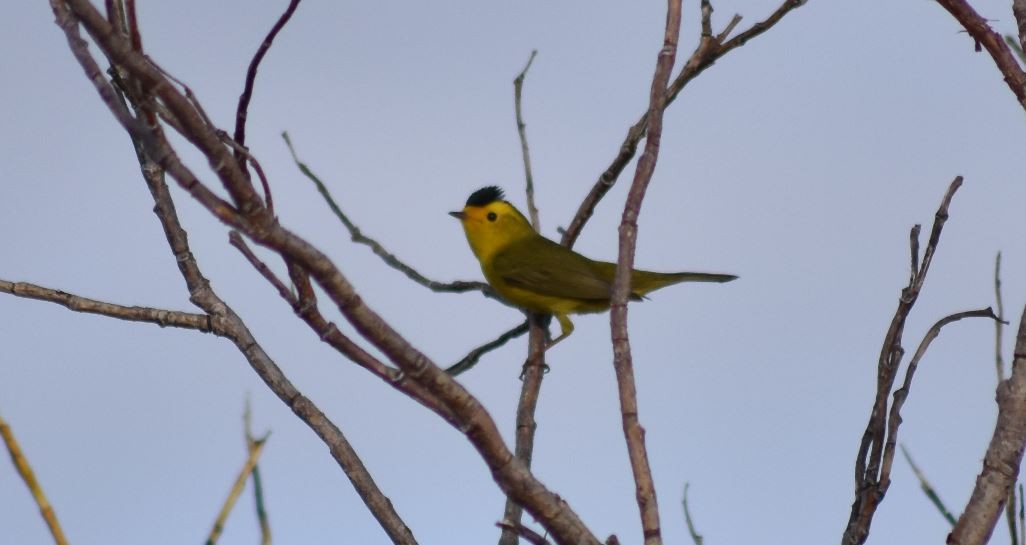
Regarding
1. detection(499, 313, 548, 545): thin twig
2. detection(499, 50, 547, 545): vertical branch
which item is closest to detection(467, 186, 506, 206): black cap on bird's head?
detection(499, 50, 547, 545): vertical branch

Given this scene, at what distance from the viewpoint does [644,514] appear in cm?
184

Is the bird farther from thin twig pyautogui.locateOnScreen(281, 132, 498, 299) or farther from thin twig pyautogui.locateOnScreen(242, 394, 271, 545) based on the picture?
thin twig pyautogui.locateOnScreen(242, 394, 271, 545)

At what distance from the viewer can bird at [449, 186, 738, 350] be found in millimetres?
6301

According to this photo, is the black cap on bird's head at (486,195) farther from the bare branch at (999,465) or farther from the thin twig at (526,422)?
the bare branch at (999,465)

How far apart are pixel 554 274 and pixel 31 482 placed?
197 inches

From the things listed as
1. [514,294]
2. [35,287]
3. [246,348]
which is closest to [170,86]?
[35,287]

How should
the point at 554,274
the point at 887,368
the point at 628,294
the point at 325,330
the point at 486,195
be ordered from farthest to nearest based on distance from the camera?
the point at 486,195 < the point at 554,274 < the point at 887,368 < the point at 628,294 < the point at 325,330

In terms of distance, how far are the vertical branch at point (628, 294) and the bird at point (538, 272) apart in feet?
11.3

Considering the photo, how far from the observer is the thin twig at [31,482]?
55.9 inches

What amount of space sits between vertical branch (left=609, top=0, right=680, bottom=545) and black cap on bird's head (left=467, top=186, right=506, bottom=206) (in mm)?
5349

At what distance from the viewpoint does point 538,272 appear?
6434 millimetres

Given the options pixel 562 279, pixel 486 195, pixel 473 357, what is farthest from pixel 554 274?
pixel 473 357

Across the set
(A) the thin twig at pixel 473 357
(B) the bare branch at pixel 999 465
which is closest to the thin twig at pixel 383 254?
(A) the thin twig at pixel 473 357

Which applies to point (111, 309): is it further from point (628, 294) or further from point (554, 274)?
point (554, 274)
